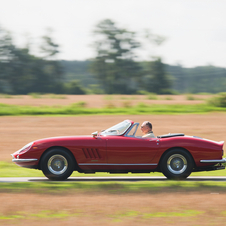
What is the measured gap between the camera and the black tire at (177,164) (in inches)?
291

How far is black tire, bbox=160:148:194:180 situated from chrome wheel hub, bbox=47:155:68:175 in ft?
5.71

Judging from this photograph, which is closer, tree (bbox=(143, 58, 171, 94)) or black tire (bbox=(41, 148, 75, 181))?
black tire (bbox=(41, 148, 75, 181))

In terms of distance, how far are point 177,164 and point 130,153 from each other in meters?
0.89

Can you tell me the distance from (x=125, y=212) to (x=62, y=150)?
2452 mm

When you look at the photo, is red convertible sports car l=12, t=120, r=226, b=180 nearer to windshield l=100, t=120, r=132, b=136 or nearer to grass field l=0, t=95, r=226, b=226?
windshield l=100, t=120, r=132, b=136

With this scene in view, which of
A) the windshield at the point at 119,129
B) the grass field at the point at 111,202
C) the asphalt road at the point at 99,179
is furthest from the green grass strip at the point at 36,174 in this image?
the windshield at the point at 119,129

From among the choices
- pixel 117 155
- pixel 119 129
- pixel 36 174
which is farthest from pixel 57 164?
pixel 36 174

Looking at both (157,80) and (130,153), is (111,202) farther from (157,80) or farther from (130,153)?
(157,80)

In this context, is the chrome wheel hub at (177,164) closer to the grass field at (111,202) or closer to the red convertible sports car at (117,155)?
the red convertible sports car at (117,155)

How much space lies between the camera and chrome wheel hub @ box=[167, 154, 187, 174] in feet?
24.4

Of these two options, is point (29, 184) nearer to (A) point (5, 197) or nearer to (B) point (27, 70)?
(A) point (5, 197)

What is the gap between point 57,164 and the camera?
24.3 ft

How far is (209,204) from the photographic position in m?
5.66

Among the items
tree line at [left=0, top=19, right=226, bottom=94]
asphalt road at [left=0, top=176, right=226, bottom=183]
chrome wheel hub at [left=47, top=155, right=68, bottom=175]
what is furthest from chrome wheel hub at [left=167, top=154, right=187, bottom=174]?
tree line at [left=0, top=19, right=226, bottom=94]
